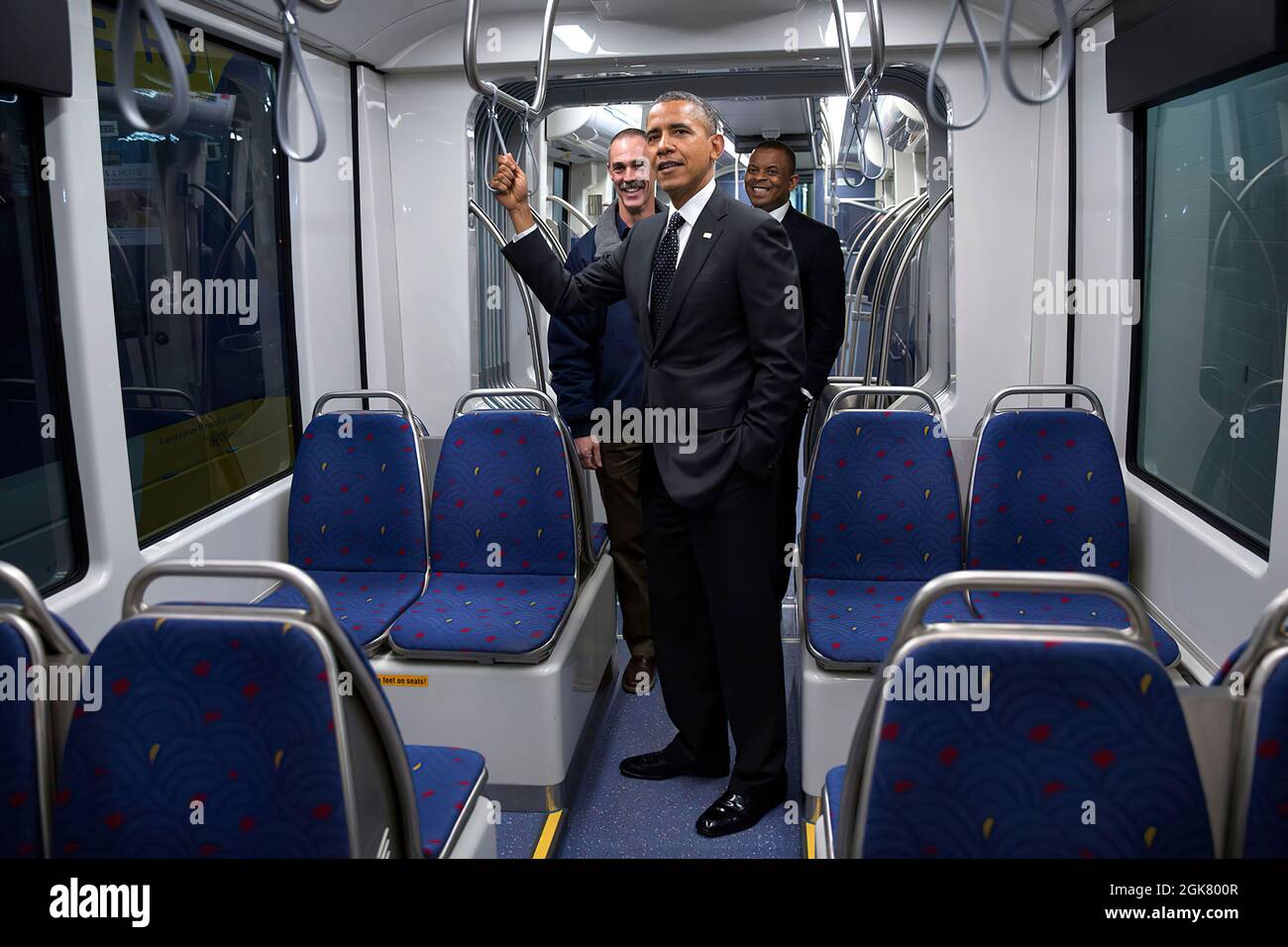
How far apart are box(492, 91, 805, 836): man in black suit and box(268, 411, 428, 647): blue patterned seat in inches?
35.9

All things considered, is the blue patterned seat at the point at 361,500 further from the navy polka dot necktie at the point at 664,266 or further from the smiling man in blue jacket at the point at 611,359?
the navy polka dot necktie at the point at 664,266

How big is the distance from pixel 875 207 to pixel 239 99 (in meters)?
3.82

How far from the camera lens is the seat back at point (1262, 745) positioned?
58.9 inches

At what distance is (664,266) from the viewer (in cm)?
286

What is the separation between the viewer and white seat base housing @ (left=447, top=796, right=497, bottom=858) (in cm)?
206

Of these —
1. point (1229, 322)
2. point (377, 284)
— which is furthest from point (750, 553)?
point (377, 284)

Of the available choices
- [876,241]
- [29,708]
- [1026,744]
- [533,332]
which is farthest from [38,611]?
[876,241]

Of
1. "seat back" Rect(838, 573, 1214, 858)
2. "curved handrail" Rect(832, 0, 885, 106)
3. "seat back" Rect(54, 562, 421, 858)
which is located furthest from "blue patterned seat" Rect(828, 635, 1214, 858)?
"curved handrail" Rect(832, 0, 885, 106)

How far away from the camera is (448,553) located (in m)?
3.62

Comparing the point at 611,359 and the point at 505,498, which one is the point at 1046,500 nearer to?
the point at 611,359

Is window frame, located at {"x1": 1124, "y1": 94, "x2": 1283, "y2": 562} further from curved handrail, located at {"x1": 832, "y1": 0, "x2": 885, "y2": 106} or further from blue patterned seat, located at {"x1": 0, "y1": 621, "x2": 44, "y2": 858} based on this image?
blue patterned seat, located at {"x1": 0, "y1": 621, "x2": 44, "y2": 858}

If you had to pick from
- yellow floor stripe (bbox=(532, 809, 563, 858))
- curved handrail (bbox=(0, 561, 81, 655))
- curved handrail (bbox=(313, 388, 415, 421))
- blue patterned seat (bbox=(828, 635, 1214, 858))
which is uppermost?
curved handrail (bbox=(313, 388, 415, 421))
